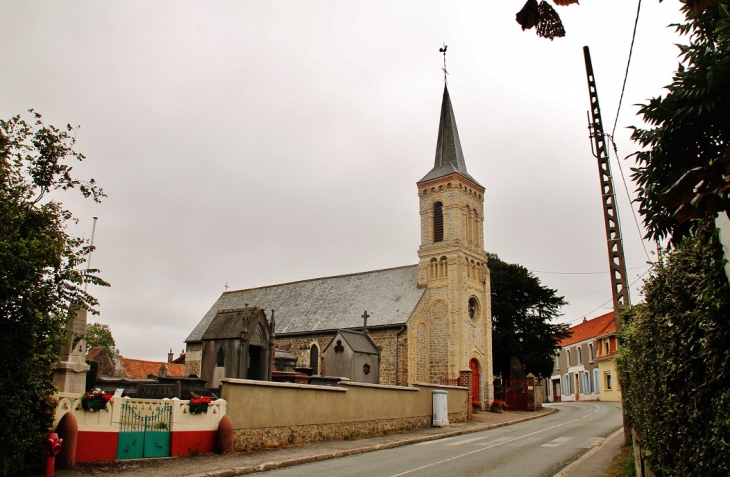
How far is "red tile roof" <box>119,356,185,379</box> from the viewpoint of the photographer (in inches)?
2211

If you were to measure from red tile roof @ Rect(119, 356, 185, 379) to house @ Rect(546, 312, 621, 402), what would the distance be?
36.2 metres

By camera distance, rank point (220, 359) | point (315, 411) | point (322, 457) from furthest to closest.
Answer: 1. point (220, 359)
2. point (315, 411)
3. point (322, 457)

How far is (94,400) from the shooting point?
40.6ft

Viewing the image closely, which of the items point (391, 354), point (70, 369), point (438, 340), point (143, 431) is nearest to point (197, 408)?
point (143, 431)

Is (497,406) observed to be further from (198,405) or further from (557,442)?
(198,405)

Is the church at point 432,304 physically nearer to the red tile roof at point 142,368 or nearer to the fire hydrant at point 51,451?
the red tile roof at point 142,368

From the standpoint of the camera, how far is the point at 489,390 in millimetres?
37750

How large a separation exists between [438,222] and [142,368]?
3517 centimetres

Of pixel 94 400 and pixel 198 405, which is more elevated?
pixel 94 400

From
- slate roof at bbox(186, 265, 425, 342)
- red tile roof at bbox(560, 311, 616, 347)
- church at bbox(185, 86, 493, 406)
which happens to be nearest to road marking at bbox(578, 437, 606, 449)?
church at bbox(185, 86, 493, 406)

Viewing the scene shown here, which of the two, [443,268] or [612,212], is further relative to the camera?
[443,268]

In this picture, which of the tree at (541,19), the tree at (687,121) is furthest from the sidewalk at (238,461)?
the tree at (541,19)

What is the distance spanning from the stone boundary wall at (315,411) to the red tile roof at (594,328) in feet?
127

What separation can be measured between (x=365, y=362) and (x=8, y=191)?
2147 centimetres
